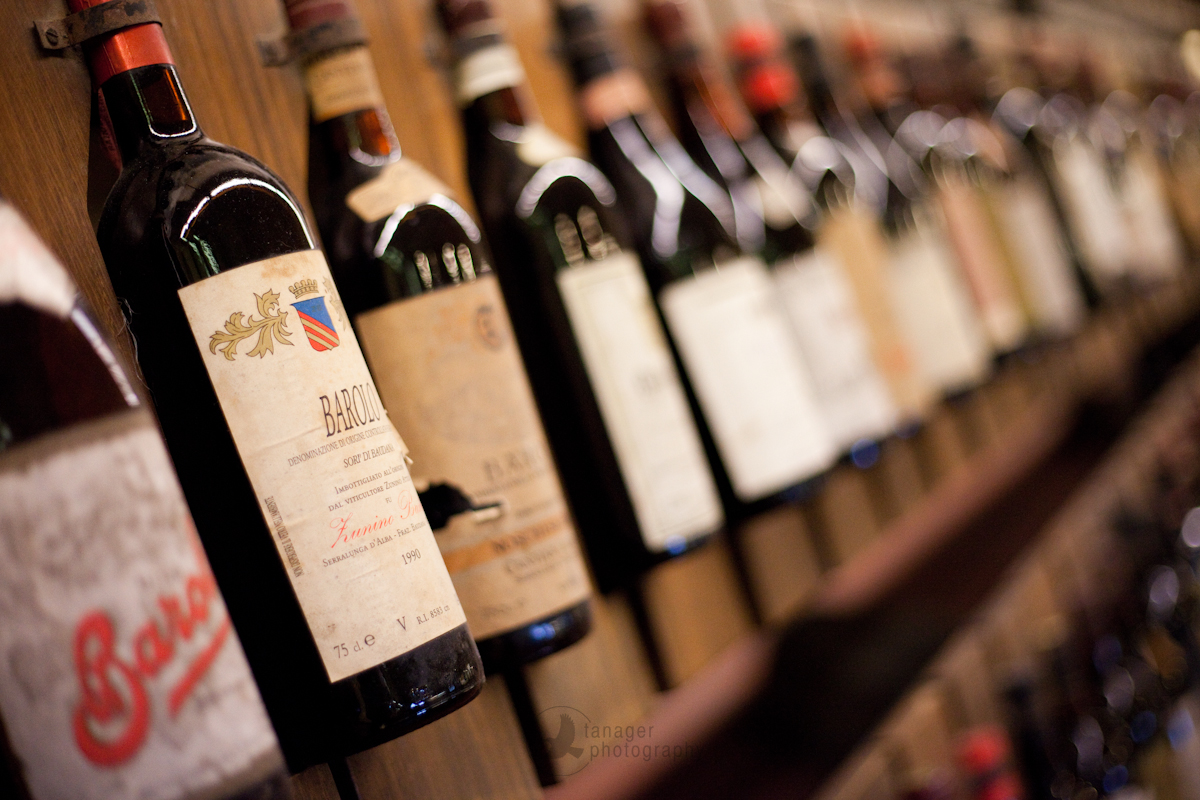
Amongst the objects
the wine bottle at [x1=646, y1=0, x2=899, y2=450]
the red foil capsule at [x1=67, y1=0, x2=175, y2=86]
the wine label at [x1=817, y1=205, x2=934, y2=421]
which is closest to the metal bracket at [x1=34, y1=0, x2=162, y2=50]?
the red foil capsule at [x1=67, y1=0, x2=175, y2=86]

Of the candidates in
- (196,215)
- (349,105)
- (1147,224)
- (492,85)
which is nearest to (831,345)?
(492,85)

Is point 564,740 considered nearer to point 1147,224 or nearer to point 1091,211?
point 1091,211

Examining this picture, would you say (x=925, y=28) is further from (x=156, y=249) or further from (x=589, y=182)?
(x=156, y=249)

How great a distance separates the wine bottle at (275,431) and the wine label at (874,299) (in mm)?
603

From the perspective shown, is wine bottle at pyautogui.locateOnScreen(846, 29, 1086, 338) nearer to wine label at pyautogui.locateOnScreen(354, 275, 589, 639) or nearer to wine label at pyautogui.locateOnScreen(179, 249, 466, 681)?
wine label at pyautogui.locateOnScreen(354, 275, 589, 639)

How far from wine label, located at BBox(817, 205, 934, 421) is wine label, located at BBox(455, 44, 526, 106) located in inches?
14.7

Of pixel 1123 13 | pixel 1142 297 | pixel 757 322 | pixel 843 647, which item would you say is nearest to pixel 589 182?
pixel 757 322

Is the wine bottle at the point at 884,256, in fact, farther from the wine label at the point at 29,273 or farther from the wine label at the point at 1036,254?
the wine label at the point at 29,273

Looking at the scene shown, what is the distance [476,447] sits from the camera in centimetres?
49

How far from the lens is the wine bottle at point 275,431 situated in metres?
0.38

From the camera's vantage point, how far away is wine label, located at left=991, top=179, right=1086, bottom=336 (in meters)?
1.25

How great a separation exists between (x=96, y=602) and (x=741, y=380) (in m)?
0.47

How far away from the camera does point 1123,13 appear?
2596mm

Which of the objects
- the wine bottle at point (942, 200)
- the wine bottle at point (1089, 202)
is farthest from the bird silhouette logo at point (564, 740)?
the wine bottle at point (1089, 202)
